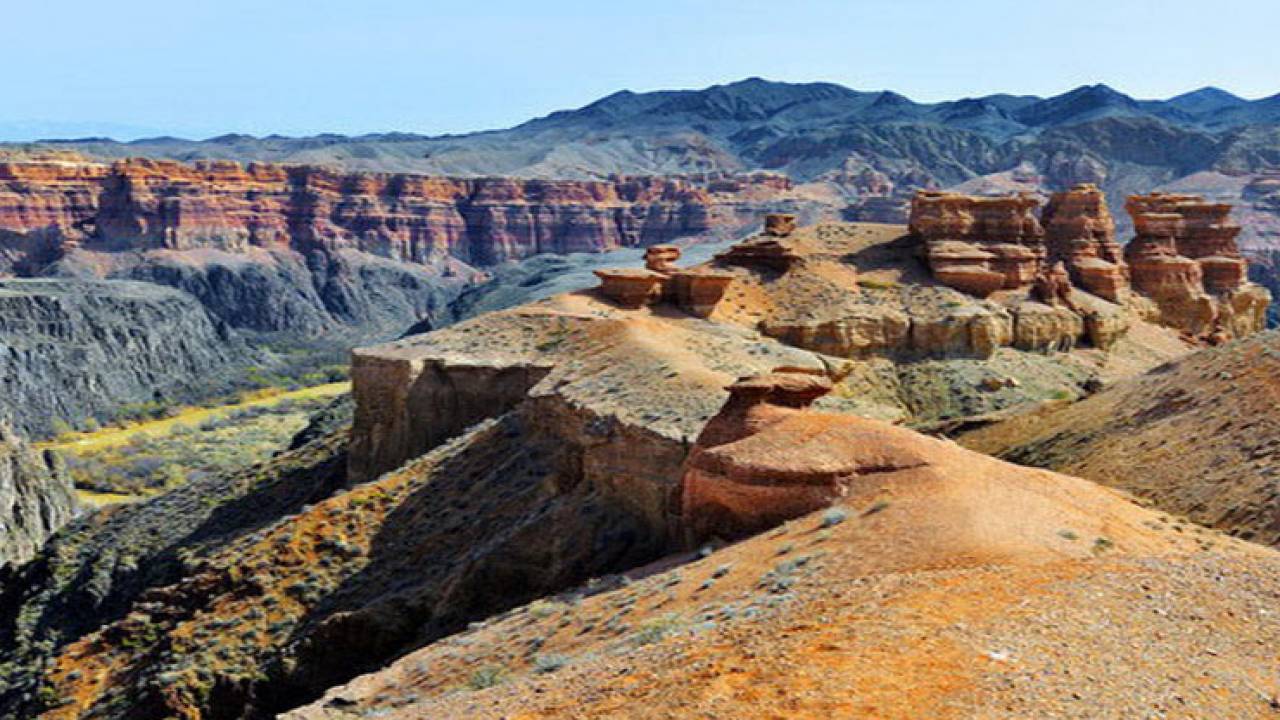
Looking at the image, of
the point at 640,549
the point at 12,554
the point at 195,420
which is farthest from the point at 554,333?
the point at 195,420

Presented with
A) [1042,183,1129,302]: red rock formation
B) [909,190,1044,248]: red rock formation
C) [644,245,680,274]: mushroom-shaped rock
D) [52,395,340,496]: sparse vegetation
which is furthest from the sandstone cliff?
[644,245,680,274]: mushroom-shaped rock

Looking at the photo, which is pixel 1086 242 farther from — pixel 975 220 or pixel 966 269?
pixel 966 269

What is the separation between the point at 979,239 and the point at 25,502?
42.6m

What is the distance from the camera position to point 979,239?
173ft

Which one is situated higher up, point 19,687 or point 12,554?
point 19,687

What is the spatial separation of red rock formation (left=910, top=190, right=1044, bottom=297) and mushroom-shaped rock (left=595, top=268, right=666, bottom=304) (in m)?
13.4

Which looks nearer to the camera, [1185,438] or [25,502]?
[1185,438]

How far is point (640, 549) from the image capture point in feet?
73.6

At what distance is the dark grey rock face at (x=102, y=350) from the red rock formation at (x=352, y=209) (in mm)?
19232

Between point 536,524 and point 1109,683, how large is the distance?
1511 centimetres

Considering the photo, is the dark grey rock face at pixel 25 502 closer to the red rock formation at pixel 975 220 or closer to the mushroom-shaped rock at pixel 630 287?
the mushroom-shaped rock at pixel 630 287

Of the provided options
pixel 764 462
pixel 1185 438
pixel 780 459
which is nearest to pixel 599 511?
pixel 764 462

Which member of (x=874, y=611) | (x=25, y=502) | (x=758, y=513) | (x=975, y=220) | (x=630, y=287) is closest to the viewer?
(x=874, y=611)

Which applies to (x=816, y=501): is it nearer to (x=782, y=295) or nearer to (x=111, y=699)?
(x=111, y=699)
